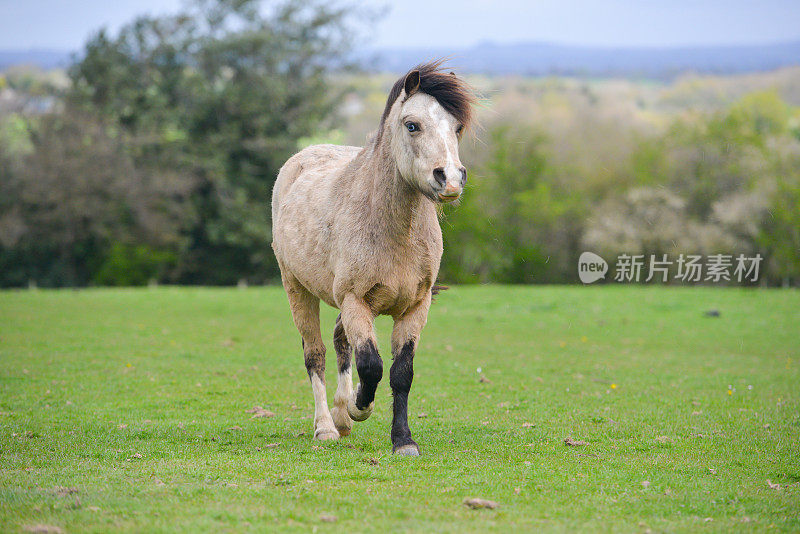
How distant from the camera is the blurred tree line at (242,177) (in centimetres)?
3781

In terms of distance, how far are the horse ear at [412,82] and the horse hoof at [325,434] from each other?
3464mm

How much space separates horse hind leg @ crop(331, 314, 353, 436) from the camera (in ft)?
26.6

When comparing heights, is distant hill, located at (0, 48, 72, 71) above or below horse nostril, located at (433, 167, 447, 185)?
above

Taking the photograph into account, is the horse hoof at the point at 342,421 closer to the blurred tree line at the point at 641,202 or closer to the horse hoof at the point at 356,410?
the horse hoof at the point at 356,410

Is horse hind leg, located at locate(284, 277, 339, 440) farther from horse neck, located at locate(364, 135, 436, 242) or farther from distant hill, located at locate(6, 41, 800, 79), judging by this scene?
distant hill, located at locate(6, 41, 800, 79)

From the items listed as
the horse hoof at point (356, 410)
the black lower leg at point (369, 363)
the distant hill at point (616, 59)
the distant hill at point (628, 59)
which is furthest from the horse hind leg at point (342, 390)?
the distant hill at point (628, 59)

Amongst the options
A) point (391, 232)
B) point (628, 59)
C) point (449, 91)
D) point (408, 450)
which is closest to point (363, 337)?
point (391, 232)

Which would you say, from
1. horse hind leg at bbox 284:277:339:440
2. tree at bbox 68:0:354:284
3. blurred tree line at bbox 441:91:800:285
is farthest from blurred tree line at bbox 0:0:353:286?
horse hind leg at bbox 284:277:339:440

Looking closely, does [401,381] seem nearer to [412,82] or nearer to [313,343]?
[313,343]

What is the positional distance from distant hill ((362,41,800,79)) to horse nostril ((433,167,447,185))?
85166 millimetres

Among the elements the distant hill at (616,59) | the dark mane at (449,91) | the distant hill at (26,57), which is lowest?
the dark mane at (449,91)

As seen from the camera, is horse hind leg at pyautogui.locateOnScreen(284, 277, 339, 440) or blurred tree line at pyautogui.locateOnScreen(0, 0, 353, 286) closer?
horse hind leg at pyautogui.locateOnScreen(284, 277, 339, 440)

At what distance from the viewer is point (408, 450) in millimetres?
6980

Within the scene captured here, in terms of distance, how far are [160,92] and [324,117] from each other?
8.69 meters
